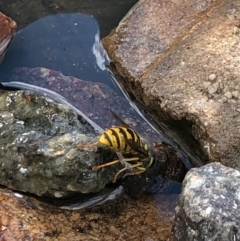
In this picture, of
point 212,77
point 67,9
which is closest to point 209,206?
point 212,77

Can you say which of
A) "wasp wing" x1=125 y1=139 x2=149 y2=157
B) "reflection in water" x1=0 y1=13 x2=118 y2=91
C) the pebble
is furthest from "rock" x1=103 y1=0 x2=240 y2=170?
"wasp wing" x1=125 y1=139 x2=149 y2=157

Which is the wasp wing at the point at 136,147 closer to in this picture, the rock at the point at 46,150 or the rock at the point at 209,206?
the rock at the point at 46,150

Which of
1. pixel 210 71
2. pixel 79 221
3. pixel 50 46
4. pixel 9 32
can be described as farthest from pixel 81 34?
pixel 79 221

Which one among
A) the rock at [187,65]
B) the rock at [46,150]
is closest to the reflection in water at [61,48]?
the rock at [187,65]

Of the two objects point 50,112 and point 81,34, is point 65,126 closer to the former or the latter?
point 50,112

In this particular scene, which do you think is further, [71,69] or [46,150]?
[71,69]

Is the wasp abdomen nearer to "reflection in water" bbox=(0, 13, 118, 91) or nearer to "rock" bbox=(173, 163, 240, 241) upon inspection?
"rock" bbox=(173, 163, 240, 241)

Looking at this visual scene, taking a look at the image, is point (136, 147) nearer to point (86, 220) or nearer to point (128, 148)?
point (128, 148)
